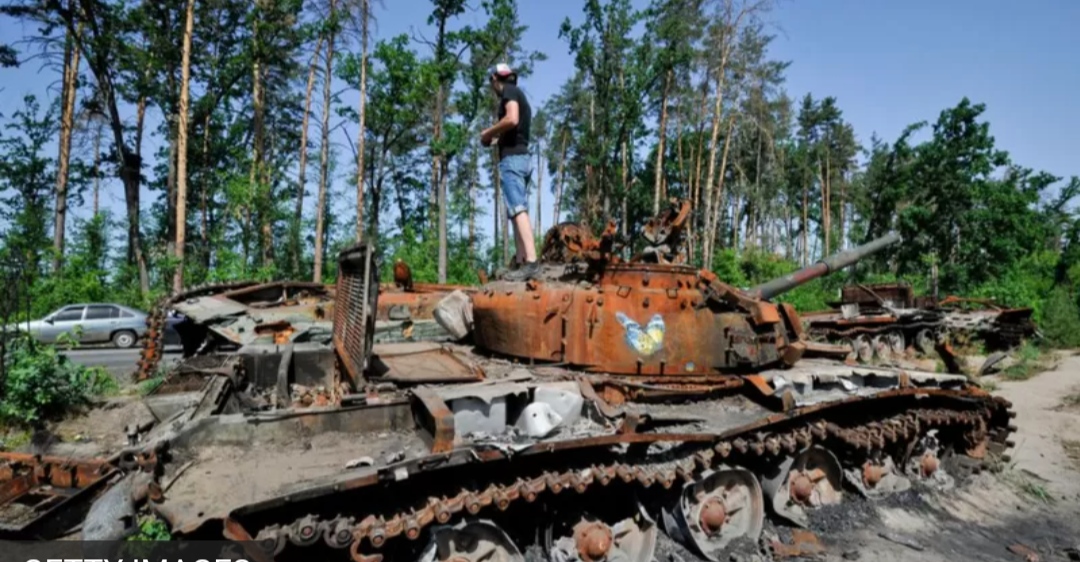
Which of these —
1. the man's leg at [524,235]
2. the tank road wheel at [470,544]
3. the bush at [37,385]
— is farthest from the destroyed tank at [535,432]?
the bush at [37,385]

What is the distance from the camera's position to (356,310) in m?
4.86

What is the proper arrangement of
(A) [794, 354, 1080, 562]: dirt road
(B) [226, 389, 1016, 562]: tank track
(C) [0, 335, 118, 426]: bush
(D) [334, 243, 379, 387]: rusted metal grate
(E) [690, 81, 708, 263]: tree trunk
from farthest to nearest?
(E) [690, 81, 708, 263]: tree trunk < (C) [0, 335, 118, 426]: bush < (A) [794, 354, 1080, 562]: dirt road < (D) [334, 243, 379, 387]: rusted metal grate < (B) [226, 389, 1016, 562]: tank track

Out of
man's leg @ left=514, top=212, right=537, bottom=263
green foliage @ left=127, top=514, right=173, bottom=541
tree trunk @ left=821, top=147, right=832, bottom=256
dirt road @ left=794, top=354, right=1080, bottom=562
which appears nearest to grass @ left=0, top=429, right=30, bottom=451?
green foliage @ left=127, top=514, right=173, bottom=541

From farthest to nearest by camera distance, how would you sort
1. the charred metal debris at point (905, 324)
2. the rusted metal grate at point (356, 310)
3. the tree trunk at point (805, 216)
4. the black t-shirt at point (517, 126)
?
1. the tree trunk at point (805, 216)
2. the charred metal debris at point (905, 324)
3. the black t-shirt at point (517, 126)
4. the rusted metal grate at point (356, 310)

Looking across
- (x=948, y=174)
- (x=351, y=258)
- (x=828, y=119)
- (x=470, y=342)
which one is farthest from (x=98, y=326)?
(x=828, y=119)

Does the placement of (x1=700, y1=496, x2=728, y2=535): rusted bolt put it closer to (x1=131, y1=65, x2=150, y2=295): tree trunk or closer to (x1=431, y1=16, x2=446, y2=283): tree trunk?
(x1=431, y1=16, x2=446, y2=283): tree trunk

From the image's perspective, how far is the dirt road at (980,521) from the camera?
5637 mm

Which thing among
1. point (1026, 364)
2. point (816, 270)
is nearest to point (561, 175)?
point (1026, 364)

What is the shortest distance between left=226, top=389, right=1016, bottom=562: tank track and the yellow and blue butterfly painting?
0.91 metres

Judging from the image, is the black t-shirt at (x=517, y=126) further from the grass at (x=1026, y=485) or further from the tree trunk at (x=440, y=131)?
the tree trunk at (x=440, y=131)

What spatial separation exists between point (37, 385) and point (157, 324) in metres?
1.96

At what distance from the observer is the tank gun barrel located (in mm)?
7695

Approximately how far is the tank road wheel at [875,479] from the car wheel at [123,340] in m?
19.7

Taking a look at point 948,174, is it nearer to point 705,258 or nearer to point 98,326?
point 705,258
